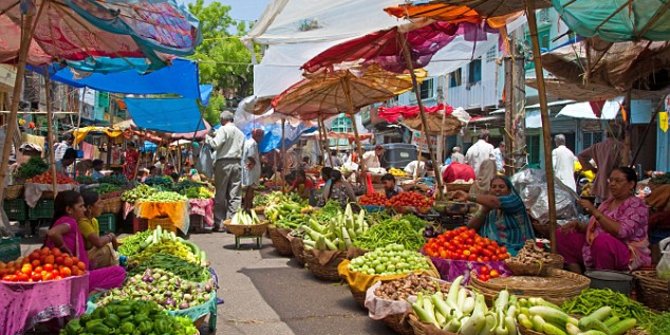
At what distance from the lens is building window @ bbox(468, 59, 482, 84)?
1135 inches

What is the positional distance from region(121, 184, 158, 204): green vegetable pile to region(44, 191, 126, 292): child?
584 centimetres

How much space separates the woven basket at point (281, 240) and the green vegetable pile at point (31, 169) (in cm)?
455

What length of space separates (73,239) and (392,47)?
18.1 feet

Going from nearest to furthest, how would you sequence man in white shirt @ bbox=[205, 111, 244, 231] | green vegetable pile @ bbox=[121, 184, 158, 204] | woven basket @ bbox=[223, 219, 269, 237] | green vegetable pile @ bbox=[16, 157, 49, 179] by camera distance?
1. woven basket @ bbox=[223, 219, 269, 237]
2. green vegetable pile @ bbox=[16, 157, 49, 179]
3. green vegetable pile @ bbox=[121, 184, 158, 204]
4. man in white shirt @ bbox=[205, 111, 244, 231]

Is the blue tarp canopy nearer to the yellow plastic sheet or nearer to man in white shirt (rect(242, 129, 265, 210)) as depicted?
man in white shirt (rect(242, 129, 265, 210))

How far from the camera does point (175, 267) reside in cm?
561

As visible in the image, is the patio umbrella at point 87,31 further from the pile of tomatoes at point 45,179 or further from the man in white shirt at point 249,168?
the man in white shirt at point 249,168

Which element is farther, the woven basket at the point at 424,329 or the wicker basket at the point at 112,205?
the wicker basket at the point at 112,205

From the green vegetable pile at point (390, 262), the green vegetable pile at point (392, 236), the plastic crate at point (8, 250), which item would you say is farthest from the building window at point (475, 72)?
the plastic crate at point (8, 250)


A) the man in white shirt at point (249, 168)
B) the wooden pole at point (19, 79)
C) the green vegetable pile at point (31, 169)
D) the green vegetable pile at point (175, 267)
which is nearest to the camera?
the wooden pole at point (19, 79)

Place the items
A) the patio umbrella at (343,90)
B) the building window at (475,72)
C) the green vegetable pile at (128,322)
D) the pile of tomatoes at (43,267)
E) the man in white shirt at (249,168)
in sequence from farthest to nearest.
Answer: the building window at (475,72), the man in white shirt at (249,168), the patio umbrella at (343,90), the pile of tomatoes at (43,267), the green vegetable pile at (128,322)

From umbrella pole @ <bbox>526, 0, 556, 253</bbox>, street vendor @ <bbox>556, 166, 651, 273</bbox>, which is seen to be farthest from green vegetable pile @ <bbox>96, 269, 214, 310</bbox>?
street vendor @ <bbox>556, 166, 651, 273</bbox>

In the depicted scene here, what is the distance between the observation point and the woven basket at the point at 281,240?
9158mm

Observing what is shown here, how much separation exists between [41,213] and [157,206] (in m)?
2.04
